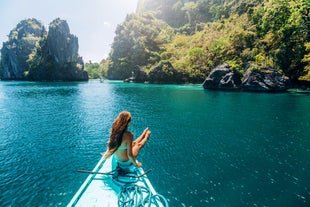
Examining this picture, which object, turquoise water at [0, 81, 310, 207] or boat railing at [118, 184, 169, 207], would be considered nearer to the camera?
boat railing at [118, 184, 169, 207]

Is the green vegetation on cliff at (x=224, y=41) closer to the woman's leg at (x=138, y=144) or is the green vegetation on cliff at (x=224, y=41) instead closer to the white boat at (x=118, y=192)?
the woman's leg at (x=138, y=144)

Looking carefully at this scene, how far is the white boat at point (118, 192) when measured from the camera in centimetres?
584

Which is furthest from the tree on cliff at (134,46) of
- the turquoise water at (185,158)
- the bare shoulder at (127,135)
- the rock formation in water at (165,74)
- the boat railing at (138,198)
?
the boat railing at (138,198)

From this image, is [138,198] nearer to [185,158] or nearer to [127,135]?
[127,135]

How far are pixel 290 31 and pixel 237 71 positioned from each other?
58.2 ft

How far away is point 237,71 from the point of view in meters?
58.1

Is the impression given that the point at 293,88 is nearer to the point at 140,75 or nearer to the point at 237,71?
the point at 237,71

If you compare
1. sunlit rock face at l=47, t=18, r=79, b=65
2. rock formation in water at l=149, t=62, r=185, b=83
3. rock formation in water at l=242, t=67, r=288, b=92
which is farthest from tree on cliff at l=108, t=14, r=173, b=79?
rock formation in water at l=242, t=67, r=288, b=92

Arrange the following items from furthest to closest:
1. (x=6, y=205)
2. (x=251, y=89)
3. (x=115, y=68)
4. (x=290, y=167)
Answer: (x=115, y=68) → (x=251, y=89) → (x=290, y=167) → (x=6, y=205)

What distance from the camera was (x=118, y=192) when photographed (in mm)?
6434

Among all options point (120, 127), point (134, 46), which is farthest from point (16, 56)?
point (120, 127)

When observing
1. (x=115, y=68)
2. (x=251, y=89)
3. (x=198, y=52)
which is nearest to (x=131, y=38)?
(x=115, y=68)

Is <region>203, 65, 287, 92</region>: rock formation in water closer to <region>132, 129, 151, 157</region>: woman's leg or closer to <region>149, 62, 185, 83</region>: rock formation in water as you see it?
<region>149, 62, 185, 83</region>: rock formation in water

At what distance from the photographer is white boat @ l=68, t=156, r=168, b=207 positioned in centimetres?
584
